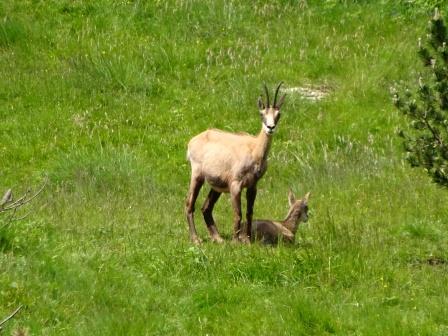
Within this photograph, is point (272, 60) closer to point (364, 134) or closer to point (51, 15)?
point (364, 134)

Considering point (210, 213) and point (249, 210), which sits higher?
point (249, 210)

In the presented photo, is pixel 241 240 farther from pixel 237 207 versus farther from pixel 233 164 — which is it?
pixel 233 164

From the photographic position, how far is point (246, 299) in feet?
30.9

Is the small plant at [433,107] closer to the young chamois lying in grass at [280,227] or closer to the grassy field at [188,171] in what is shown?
the grassy field at [188,171]

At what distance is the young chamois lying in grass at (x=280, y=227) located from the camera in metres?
12.6

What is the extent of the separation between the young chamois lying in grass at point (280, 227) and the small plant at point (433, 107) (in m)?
2.75

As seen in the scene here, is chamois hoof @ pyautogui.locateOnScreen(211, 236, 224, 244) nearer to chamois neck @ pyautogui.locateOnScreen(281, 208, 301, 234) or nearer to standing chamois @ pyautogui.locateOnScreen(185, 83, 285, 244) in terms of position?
standing chamois @ pyautogui.locateOnScreen(185, 83, 285, 244)

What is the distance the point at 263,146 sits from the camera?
12.5m

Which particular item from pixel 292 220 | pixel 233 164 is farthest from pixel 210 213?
pixel 292 220

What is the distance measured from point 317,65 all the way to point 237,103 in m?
2.35

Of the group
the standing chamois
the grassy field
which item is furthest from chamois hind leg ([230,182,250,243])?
the grassy field

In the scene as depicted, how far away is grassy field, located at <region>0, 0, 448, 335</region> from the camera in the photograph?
364 inches

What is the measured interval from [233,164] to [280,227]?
1.04 metres

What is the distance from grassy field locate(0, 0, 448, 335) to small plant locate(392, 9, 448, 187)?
1.21 metres
